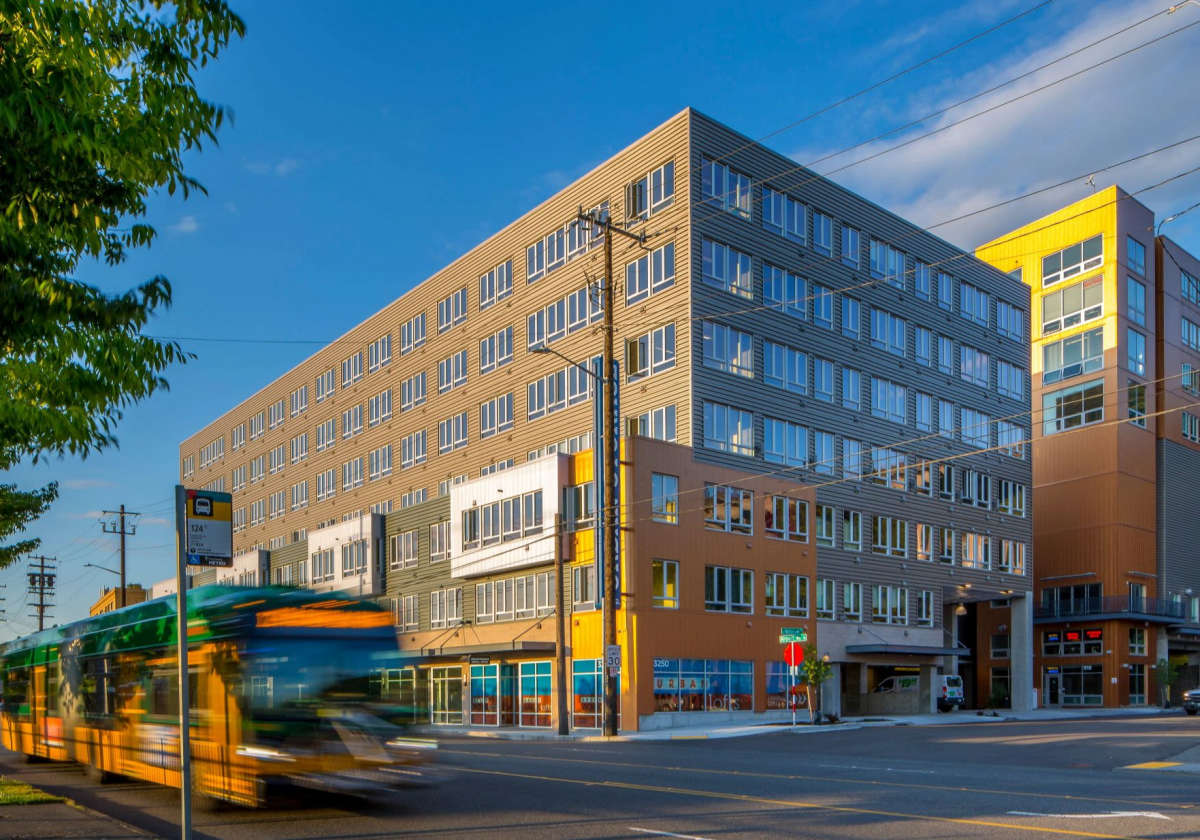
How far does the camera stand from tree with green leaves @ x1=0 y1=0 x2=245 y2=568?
7.64 metres

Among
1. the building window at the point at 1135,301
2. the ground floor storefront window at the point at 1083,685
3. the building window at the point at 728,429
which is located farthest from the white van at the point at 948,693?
the building window at the point at 1135,301

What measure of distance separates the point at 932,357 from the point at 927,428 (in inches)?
141

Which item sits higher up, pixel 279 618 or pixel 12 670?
pixel 279 618

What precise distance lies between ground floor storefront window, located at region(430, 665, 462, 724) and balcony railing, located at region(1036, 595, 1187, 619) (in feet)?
120

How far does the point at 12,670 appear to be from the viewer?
74.9 feet

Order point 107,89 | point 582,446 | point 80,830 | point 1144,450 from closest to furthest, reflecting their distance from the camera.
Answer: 1. point 107,89
2. point 80,830
3. point 582,446
4. point 1144,450

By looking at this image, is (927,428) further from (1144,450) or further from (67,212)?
(67,212)

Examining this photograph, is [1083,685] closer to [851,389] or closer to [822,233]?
[851,389]

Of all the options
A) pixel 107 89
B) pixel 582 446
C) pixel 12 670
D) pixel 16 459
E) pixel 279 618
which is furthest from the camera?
pixel 582 446

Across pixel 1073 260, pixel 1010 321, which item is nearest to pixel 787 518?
pixel 1010 321

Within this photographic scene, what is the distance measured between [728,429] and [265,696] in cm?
3140

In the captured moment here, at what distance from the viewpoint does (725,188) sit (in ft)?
141

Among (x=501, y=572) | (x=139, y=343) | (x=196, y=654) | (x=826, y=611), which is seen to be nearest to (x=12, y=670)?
(x=196, y=654)

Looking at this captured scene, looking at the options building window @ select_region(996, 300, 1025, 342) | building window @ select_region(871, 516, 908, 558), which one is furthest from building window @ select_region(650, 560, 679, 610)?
building window @ select_region(996, 300, 1025, 342)
